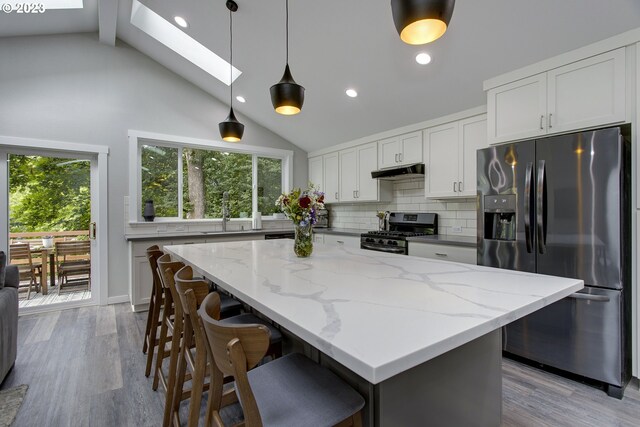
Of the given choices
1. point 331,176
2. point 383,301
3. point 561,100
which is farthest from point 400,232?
point 383,301

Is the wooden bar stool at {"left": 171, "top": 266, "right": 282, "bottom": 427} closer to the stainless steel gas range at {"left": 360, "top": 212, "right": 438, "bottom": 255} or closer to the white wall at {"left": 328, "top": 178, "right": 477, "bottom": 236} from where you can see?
the stainless steel gas range at {"left": 360, "top": 212, "right": 438, "bottom": 255}

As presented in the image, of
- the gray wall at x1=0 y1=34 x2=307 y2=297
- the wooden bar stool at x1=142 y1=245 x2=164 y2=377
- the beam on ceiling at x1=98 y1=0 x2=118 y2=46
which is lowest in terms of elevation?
the wooden bar stool at x1=142 y1=245 x2=164 y2=377

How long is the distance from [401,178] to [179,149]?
3.21 meters

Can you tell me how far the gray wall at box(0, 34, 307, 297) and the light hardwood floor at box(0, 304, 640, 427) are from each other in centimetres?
151

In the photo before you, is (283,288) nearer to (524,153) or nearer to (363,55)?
(524,153)

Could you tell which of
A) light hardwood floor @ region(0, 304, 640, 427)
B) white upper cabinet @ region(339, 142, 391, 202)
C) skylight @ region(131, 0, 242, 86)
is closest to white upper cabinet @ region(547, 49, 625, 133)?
light hardwood floor @ region(0, 304, 640, 427)

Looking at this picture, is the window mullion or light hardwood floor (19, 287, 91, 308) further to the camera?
the window mullion

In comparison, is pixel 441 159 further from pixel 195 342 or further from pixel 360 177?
pixel 195 342

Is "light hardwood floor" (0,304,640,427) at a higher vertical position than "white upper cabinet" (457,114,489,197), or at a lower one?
lower

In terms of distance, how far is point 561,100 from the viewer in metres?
2.36

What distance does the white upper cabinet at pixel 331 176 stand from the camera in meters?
4.99

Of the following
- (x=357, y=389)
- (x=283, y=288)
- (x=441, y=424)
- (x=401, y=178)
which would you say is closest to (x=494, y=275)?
(x=441, y=424)

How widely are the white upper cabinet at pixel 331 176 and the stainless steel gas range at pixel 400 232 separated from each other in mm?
1069

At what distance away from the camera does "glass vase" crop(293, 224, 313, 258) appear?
6.81ft
